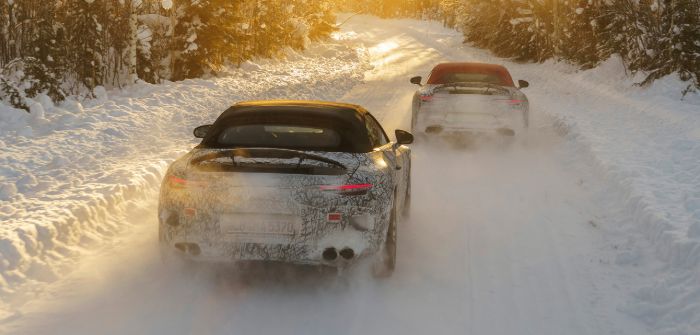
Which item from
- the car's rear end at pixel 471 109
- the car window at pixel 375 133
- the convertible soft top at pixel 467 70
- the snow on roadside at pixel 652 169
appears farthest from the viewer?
the convertible soft top at pixel 467 70

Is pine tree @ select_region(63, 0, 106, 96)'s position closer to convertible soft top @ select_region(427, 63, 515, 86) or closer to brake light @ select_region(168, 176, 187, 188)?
convertible soft top @ select_region(427, 63, 515, 86)

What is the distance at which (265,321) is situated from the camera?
176 inches

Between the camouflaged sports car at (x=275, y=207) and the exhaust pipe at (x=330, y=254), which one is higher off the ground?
the camouflaged sports car at (x=275, y=207)

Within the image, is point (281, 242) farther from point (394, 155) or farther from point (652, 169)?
point (652, 169)

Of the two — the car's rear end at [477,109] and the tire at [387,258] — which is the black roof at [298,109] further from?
the car's rear end at [477,109]

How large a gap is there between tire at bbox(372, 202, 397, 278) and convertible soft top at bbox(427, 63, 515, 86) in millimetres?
7708

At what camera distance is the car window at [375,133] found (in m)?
6.02

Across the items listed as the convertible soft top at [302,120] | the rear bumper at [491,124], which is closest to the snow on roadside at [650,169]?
the rear bumper at [491,124]

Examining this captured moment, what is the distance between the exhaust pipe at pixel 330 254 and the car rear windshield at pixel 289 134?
940mm

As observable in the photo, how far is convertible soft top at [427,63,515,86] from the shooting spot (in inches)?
497

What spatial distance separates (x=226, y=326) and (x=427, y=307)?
4.52 feet

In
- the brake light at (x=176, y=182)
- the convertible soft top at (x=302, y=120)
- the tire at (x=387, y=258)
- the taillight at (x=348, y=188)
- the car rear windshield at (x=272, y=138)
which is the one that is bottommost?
the tire at (x=387, y=258)

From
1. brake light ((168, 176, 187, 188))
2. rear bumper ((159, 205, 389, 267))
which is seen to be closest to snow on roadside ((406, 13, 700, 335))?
rear bumper ((159, 205, 389, 267))

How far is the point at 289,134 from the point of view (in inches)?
226
